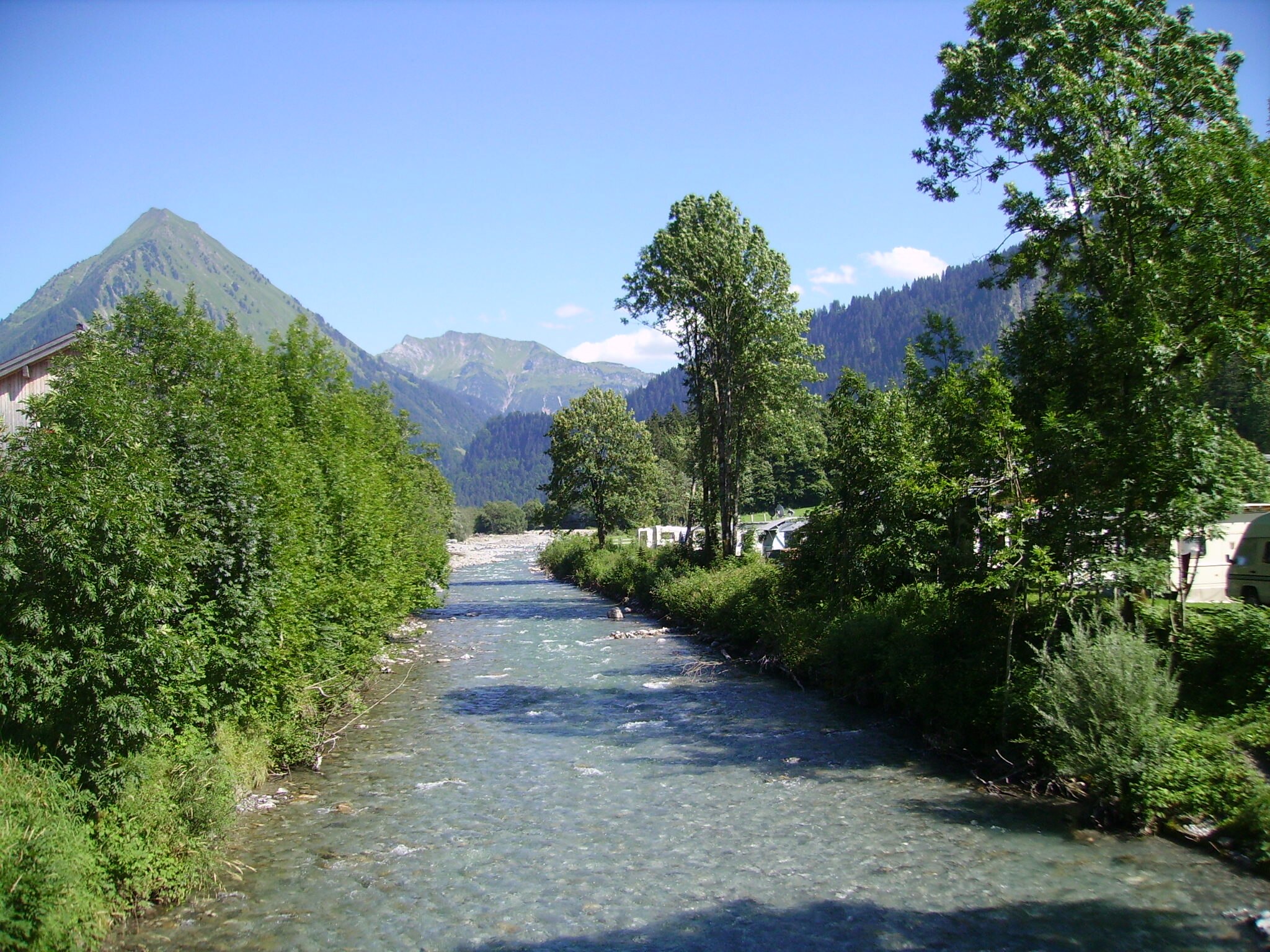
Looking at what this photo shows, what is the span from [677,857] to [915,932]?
3.36 metres

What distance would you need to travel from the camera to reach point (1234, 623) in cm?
1388

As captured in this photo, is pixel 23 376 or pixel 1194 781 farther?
pixel 23 376

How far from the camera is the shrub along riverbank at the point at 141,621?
28.1 ft

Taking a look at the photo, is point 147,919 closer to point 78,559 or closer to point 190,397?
point 78,559

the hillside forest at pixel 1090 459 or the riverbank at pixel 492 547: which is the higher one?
the hillside forest at pixel 1090 459

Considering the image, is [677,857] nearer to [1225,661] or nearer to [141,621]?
[141,621]

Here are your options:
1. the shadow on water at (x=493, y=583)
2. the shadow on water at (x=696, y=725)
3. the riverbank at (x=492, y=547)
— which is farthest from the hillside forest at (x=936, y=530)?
the riverbank at (x=492, y=547)

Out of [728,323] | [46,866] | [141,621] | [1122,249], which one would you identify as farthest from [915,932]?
[728,323]

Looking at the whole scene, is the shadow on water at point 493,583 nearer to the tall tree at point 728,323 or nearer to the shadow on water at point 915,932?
the tall tree at point 728,323

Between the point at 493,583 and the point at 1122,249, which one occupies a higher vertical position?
the point at 1122,249

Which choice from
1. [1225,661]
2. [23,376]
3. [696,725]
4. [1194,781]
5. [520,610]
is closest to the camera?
[1194,781]

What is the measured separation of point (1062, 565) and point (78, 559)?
13682mm

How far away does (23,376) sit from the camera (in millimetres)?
24500

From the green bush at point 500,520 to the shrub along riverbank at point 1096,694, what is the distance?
151301mm
